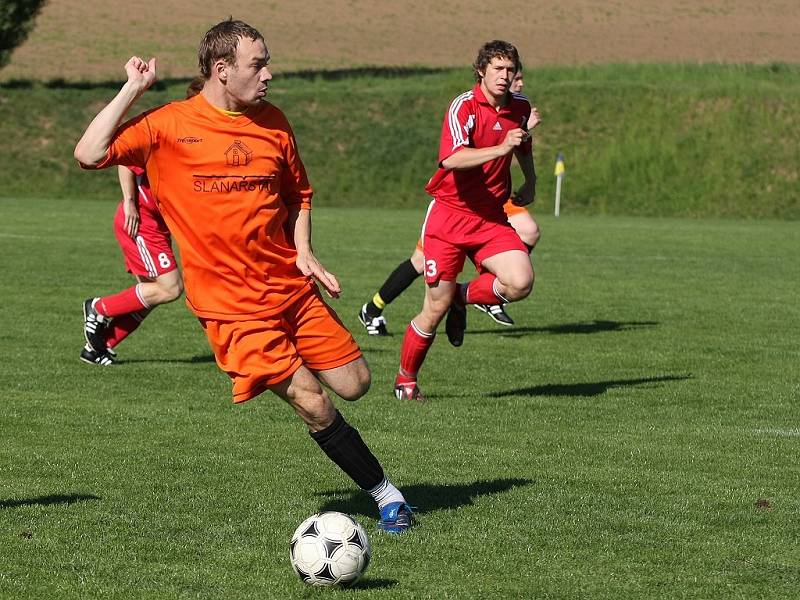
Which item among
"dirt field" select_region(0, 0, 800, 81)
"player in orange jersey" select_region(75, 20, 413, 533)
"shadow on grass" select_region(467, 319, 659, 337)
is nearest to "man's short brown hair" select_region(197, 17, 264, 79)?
"player in orange jersey" select_region(75, 20, 413, 533)

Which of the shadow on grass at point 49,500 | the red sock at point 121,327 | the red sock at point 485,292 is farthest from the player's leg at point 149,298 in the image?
the shadow on grass at point 49,500

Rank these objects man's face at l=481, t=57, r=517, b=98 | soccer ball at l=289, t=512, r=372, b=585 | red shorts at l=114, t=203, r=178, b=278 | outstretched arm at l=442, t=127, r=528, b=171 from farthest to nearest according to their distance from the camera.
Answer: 1. red shorts at l=114, t=203, r=178, b=278
2. man's face at l=481, t=57, r=517, b=98
3. outstretched arm at l=442, t=127, r=528, b=171
4. soccer ball at l=289, t=512, r=372, b=585

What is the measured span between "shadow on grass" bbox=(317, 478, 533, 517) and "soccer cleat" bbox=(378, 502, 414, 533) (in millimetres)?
307

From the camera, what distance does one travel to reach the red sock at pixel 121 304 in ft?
34.3

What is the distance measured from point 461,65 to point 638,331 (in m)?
39.2

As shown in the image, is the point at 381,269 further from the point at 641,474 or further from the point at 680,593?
the point at 680,593

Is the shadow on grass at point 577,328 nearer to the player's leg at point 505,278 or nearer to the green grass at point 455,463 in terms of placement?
the green grass at point 455,463

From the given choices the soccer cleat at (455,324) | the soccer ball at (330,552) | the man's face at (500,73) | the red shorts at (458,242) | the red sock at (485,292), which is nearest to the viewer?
the soccer ball at (330,552)

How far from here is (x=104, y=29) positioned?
2282 inches

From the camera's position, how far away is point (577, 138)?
130 feet

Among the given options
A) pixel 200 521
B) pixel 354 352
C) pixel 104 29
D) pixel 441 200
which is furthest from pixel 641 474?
pixel 104 29

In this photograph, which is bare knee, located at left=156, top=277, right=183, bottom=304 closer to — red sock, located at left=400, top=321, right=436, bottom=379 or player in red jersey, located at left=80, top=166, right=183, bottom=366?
player in red jersey, located at left=80, top=166, right=183, bottom=366

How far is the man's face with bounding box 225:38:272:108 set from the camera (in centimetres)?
554

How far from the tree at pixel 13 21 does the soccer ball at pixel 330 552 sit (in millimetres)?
40570
